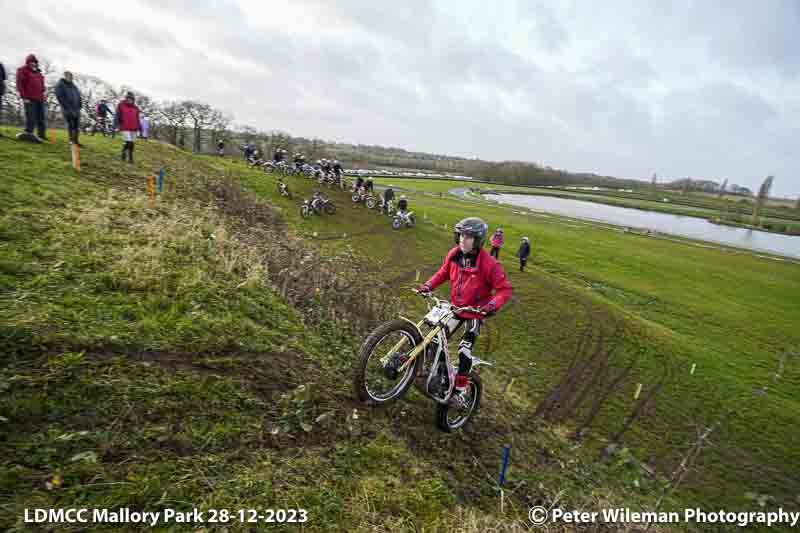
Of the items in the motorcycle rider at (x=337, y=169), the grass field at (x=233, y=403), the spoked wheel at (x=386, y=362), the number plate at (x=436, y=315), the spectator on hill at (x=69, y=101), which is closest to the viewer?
the grass field at (x=233, y=403)

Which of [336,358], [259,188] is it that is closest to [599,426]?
[336,358]

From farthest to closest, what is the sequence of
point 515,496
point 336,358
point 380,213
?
point 380,213
point 336,358
point 515,496

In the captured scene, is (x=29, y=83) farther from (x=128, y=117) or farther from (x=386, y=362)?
(x=386, y=362)

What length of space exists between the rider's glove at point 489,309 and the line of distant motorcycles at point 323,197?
790 inches

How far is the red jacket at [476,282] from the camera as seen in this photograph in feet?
16.4

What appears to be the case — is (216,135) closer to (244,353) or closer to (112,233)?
(112,233)

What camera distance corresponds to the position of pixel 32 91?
11062 mm

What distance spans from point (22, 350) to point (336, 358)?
3.77 meters

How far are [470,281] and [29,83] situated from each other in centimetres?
1525

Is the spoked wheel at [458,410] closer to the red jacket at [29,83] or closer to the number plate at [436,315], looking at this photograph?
the number plate at [436,315]

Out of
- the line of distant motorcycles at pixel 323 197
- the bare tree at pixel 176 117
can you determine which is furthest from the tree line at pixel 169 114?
the line of distant motorcycles at pixel 323 197

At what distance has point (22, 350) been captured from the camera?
357 centimetres

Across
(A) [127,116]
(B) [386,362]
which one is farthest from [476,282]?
(A) [127,116]

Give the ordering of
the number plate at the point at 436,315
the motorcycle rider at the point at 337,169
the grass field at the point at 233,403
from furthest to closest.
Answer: the motorcycle rider at the point at 337,169 < the number plate at the point at 436,315 < the grass field at the point at 233,403
